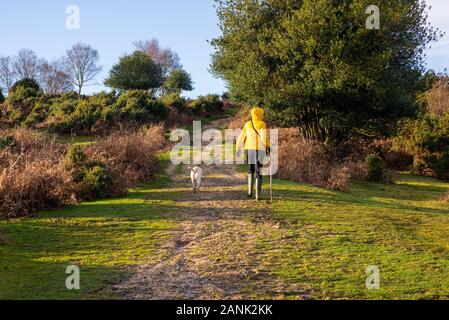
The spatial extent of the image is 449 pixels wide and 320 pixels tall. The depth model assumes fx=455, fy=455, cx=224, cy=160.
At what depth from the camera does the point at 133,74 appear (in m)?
45.7

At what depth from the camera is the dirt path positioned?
566 centimetres

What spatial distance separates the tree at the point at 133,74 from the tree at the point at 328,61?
1000 inches

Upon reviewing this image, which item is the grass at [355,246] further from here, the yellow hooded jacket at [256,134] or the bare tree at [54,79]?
the bare tree at [54,79]

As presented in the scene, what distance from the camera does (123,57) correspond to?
47.8 metres

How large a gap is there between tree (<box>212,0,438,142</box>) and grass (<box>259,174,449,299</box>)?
20.6 feet

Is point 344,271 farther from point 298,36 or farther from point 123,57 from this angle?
point 123,57

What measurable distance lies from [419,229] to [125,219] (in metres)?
6.19

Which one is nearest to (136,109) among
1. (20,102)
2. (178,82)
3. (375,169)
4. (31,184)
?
(20,102)

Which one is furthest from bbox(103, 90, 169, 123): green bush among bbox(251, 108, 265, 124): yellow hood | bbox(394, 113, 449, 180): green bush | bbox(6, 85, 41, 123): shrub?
bbox(251, 108, 265, 124): yellow hood

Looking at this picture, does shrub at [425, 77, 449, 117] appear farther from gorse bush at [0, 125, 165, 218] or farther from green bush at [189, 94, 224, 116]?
gorse bush at [0, 125, 165, 218]

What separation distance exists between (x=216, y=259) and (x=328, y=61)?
41.3 feet

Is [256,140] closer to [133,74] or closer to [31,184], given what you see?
[31,184]
